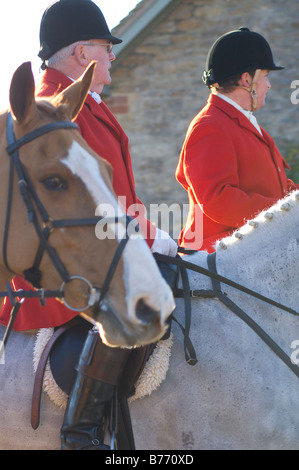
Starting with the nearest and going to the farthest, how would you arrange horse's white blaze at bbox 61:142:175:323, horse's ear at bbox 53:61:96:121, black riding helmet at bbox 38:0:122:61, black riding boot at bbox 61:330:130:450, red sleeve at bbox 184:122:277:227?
horse's white blaze at bbox 61:142:175:323 → horse's ear at bbox 53:61:96:121 → black riding boot at bbox 61:330:130:450 → black riding helmet at bbox 38:0:122:61 → red sleeve at bbox 184:122:277:227

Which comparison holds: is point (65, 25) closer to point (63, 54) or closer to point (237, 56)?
point (63, 54)

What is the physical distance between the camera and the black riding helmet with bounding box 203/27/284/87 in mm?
4707

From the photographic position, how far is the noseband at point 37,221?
8.66 ft

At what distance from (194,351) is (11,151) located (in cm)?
132

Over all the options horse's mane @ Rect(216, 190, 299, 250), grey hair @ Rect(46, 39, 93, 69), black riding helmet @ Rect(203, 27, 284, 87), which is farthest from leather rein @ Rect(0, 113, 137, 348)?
black riding helmet @ Rect(203, 27, 284, 87)

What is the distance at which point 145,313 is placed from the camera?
256 cm

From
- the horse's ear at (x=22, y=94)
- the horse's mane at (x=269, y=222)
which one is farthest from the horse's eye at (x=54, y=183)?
the horse's mane at (x=269, y=222)

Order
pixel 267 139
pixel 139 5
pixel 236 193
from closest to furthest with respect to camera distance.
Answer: pixel 236 193
pixel 267 139
pixel 139 5

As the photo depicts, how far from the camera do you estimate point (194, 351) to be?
3.31 meters

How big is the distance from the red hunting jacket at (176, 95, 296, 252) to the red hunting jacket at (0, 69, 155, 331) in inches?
24.7

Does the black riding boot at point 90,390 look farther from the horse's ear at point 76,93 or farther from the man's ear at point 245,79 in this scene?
the man's ear at point 245,79

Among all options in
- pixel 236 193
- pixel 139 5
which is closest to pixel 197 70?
pixel 139 5

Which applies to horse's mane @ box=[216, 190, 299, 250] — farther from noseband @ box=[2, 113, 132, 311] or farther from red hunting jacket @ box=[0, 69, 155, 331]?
noseband @ box=[2, 113, 132, 311]
